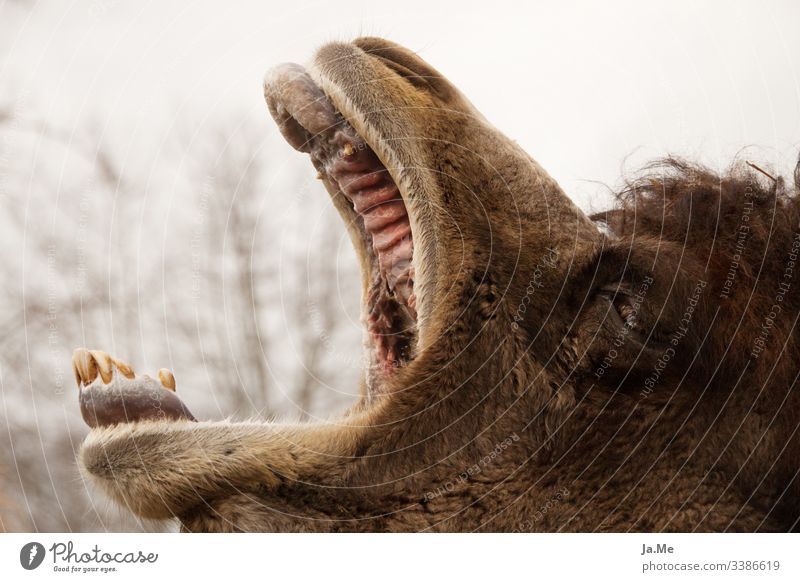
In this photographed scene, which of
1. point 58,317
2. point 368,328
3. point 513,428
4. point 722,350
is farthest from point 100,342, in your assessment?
point 722,350

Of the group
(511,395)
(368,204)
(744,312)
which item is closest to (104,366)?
(368,204)

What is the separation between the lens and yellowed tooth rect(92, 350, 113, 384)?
2.54m

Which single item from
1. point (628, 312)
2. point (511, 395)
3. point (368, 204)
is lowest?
point (511, 395)

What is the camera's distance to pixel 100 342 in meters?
3.55

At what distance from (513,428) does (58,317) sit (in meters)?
1.80

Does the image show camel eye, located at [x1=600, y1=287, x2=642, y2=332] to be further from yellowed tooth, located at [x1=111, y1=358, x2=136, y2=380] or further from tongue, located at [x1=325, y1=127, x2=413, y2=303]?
yellowed tooth, located at [x1=111, y1=358, x2=136, y2=380]

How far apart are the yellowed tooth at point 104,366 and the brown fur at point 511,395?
14cm

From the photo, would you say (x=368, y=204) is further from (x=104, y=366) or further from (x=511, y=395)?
(x=104, y=366)

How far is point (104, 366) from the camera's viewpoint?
2.54m

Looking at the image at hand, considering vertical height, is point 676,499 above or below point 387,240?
below

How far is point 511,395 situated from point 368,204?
30.3 inches

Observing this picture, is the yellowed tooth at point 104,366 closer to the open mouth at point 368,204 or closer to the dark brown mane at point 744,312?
the open mouth at point 368,204

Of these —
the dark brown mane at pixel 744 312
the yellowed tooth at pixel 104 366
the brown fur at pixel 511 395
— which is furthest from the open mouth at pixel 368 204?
the yellowed tooth at pixel 104 366

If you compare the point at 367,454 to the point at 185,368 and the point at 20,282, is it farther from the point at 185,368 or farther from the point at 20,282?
the point at 20,282
